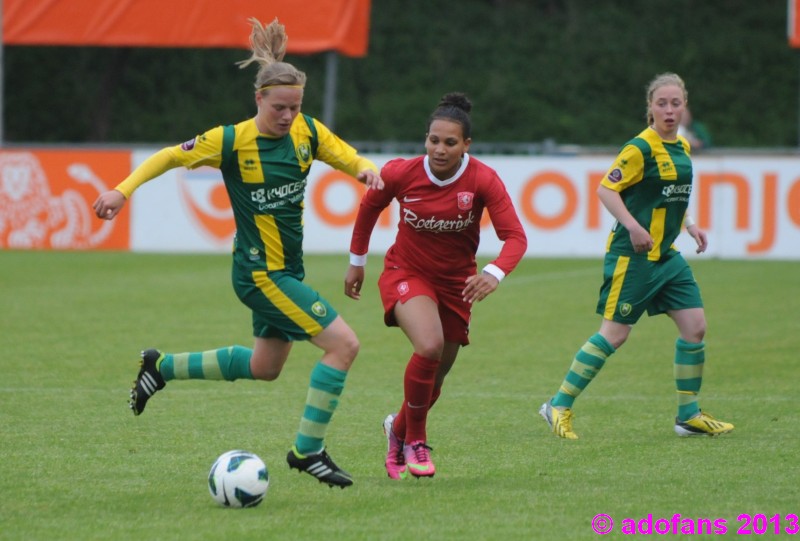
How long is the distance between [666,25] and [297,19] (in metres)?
12.7

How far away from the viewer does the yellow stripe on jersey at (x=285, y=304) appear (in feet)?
19.5

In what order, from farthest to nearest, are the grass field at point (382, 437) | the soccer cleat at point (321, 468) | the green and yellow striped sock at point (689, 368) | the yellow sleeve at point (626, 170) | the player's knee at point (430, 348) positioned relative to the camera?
the green and yellow striped sock at point (689, 368), the yellow sleeve at point (626, 170), the player's knee at point (430, 348), the soccer cleat at point (321, 468), the grass field at point (382, 437)

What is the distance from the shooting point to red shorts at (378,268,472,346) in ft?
20.7

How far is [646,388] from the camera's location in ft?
29.3

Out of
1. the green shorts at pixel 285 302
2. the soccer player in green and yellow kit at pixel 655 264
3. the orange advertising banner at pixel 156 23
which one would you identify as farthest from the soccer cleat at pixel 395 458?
the orange advertising banner at pixel 156 23

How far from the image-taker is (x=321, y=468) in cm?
573

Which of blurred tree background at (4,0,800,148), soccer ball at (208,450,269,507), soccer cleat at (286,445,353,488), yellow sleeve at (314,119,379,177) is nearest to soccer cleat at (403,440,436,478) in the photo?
soccer cleat at (286,445,353,488)

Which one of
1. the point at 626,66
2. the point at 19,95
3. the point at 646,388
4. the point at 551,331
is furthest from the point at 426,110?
the point at 646,388

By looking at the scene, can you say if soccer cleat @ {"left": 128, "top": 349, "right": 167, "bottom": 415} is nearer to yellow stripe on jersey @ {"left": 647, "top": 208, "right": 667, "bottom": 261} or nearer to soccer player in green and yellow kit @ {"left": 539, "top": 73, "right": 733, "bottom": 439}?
soccer player in green and yellow kit @ {"left": 539, "top": 73, "right": 733, "bottom": 439}

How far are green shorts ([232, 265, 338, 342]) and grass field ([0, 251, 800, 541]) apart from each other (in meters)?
0.67

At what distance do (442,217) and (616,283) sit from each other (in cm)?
153

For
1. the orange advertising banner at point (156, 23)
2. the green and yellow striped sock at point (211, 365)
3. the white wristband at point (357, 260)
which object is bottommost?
the green and yellow striped sock at point (211, 365)

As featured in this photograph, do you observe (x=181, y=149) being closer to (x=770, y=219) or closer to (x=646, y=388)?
(x=646, y=388)

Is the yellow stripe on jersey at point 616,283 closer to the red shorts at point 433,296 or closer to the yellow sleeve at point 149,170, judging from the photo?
the red shorts at point 433,296
